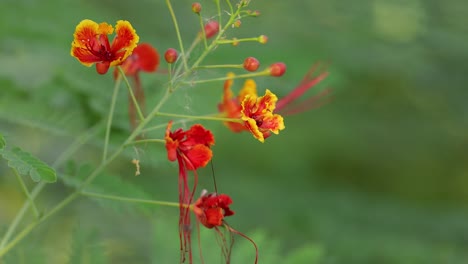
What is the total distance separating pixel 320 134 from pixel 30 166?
318 centimetres

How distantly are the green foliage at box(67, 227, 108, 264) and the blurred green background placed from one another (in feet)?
1.11

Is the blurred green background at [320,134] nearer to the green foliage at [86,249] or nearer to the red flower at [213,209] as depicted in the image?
the green foliage at [86,249]

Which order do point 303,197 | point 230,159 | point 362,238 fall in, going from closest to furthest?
point 362,238 < point 303,197 < point 230,159

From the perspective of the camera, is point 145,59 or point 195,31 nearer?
point 145,59

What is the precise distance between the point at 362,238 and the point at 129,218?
123cm

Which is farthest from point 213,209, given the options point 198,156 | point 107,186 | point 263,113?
point 107,186

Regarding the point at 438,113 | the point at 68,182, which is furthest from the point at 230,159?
the point at 68,182

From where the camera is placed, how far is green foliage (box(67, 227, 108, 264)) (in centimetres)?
195

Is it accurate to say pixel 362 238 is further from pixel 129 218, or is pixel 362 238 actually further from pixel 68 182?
pixel 68 182

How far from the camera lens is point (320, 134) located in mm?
4465

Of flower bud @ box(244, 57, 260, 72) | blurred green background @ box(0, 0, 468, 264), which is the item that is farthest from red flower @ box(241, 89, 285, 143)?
blurred green background @ box(0, 0, 468, 264)

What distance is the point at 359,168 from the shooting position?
4426 mm

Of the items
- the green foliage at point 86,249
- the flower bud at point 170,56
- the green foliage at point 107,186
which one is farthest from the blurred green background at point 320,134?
the flower bud at point 170,56

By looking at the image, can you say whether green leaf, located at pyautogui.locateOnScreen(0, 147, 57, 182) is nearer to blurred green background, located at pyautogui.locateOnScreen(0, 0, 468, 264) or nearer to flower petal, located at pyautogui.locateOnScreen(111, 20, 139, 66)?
flower petal, located at pyautogui.locateOnScreen(111, 20, 139, 66)
